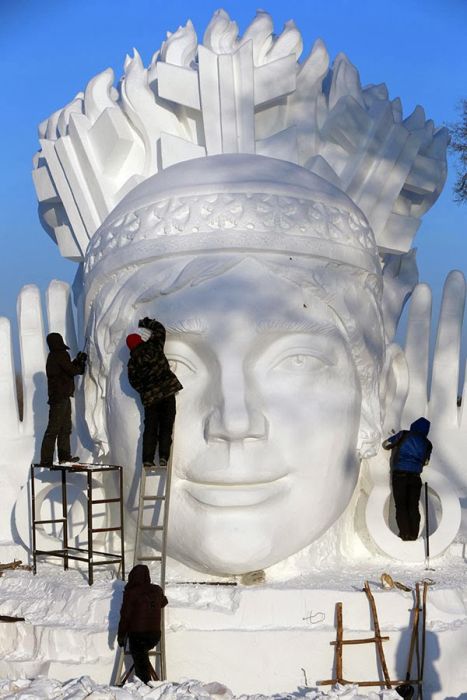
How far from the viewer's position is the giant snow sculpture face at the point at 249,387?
8180 mm

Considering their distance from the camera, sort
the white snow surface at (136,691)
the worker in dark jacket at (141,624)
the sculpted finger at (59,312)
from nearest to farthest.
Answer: the white snow surface at (136,691) < the worker in dark jacket at (141,624) < the sculpted finger at (59,312)

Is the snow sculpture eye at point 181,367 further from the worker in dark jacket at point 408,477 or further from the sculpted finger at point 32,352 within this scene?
the sculpted finger at point 32,352

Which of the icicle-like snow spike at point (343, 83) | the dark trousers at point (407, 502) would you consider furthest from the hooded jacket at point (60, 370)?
the icicle-like snow spike at point (343, 83)

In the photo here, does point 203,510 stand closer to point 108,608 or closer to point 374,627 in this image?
point 108,608

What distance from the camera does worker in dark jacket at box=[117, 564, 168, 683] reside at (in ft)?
22.9

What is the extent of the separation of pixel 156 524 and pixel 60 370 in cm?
169

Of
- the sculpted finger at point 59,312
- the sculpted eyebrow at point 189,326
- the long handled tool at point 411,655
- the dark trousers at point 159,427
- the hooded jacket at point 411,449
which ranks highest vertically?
the sculpted finger at point 59,312

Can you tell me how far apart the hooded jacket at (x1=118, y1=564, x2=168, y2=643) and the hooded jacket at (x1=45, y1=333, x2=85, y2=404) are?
2.56 metres

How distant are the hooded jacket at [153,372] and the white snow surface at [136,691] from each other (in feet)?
7.47

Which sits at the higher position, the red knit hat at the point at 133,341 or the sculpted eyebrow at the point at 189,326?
the sculpted eyebrow at the point at 189,326

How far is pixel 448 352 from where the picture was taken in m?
10.8

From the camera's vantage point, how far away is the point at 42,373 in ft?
36.3

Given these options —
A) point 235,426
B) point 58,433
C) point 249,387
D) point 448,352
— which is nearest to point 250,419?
point 235,426

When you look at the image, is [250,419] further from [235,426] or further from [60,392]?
[60,392]
